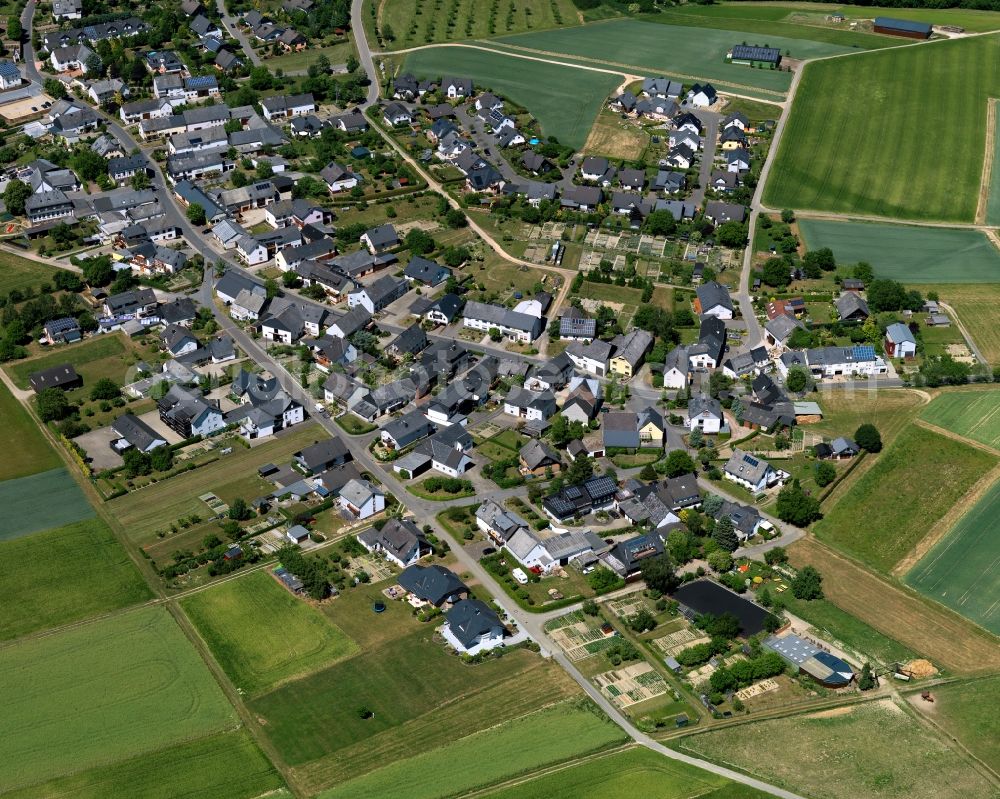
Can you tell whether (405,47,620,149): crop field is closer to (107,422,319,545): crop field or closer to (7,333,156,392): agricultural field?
(7,333,156,392): agricultural field

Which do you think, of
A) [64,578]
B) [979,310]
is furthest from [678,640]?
[979,310]

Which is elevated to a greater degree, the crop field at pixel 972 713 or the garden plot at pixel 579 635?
the crop field at pixel 972 713

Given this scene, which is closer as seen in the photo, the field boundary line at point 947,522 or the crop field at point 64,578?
the crop field at point 64,578

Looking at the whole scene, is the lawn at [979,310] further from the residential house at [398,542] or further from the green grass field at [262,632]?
the green grass field at [262,632]

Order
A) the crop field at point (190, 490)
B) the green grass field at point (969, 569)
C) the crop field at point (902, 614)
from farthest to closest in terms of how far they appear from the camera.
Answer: the crop field at point (190, 490), the green grass field at point (969, 569), the crop field at point (902, 614)

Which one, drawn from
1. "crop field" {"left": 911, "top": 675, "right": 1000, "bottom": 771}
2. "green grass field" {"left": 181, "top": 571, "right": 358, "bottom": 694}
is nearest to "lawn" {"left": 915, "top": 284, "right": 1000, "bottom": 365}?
"crop field" {"left": 911, "top": 675, "right": 1000, "bottom": 771}

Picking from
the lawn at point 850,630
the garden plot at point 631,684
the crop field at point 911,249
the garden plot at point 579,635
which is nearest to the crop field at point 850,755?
the garden plot at point 631,684

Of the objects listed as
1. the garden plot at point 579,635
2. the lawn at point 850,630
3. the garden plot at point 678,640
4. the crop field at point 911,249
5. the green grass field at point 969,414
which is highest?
the crop field at point 911,249
